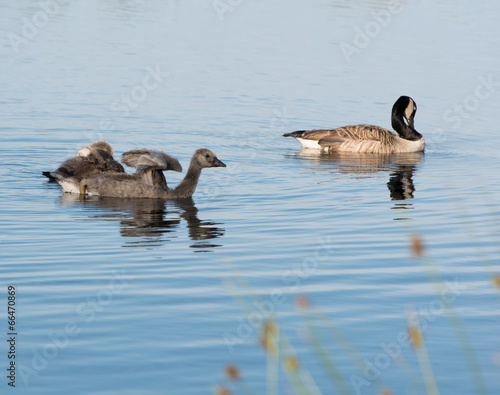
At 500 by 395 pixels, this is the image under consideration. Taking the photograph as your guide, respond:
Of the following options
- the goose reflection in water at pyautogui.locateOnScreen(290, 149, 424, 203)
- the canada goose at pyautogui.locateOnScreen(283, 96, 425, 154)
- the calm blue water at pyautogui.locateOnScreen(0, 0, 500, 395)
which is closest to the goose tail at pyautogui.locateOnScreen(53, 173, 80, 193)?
the calm blue water at pyautogui.locateOnScreen(0, 0, 500, 395)

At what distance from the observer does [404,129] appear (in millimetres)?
22266

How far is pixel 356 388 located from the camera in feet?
23.7

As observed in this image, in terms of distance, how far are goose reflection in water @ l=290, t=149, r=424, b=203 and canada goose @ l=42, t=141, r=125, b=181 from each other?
5.29 meters

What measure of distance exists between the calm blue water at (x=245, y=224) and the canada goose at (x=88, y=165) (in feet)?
1.82

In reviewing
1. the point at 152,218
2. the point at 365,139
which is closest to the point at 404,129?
the point at 365,139

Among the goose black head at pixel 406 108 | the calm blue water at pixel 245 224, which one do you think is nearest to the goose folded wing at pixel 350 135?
the calm blue water at pixel 245 224

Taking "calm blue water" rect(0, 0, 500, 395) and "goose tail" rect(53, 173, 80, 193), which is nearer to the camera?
"calm blue water" rect(0, 0, 500, 395)

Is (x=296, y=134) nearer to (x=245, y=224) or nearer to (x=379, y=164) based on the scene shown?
(x=379, y=164)

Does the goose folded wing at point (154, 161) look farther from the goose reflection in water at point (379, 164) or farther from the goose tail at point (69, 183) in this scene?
the goose reflection in water at point (379, 164)

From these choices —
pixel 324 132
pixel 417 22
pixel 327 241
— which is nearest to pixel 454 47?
pixel 417 22

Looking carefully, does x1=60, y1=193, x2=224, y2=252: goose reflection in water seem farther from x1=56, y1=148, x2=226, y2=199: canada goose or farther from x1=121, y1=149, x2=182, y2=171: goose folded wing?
x1=121, y1=149, x2=182, y2=171: goose folded wing

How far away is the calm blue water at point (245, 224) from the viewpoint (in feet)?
25.7

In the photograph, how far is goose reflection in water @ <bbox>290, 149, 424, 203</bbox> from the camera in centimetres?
1769

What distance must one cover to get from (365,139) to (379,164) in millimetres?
1332
